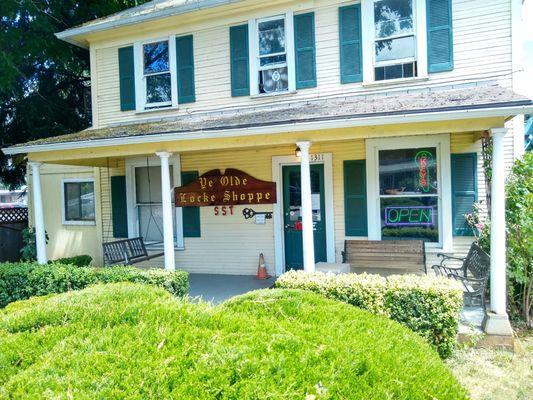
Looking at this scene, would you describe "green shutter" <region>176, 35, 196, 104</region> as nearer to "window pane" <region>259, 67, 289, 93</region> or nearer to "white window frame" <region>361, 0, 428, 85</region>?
"window pane" <region>259, 67, 289, 93</region>

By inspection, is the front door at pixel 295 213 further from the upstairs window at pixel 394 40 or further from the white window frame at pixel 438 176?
the upstairs window at pixel 394 40

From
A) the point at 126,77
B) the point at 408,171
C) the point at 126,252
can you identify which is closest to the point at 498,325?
the point at 408,171

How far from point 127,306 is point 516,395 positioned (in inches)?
150

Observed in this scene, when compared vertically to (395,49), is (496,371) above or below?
below

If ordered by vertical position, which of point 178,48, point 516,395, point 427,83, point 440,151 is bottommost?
point 516,395

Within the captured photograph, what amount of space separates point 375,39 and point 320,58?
3.66 feet

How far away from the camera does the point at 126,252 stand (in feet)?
28.8

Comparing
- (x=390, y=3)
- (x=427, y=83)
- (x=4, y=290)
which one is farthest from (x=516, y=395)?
(x=4, y=290)

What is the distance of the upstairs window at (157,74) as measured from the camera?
375 inches

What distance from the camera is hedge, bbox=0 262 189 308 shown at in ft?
→ 20.8

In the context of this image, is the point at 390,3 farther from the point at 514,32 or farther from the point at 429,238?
the point at 429,238

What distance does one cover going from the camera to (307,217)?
6391 mm

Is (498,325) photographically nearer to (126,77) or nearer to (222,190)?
(222,190)

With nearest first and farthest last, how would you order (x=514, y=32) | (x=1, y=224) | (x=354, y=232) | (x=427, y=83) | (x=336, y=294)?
1. (x=336, y=294)
2. (x=514, y=32)
3. (x=427, y=83)
4. (x=354, y=232)
5. (x=1, y=224)
